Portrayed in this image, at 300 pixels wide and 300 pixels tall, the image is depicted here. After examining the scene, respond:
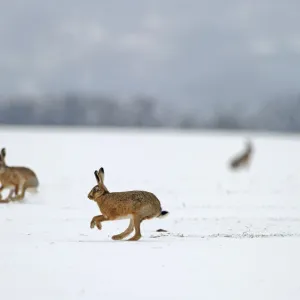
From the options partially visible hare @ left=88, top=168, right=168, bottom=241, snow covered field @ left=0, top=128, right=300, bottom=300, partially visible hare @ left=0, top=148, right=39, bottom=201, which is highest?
partially visible hare @ left=0, top=148, right=39, bottom=201

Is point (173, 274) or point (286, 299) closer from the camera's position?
point (286, 299)

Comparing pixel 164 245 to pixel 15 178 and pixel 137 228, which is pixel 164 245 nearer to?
pixel 137 228

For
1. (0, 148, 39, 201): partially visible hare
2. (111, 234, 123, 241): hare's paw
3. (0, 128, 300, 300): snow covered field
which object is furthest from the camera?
(0, 148, 39, 201): partially visible hare

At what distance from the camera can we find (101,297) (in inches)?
220

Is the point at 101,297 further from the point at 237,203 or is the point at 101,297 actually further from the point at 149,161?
the point at 149,161

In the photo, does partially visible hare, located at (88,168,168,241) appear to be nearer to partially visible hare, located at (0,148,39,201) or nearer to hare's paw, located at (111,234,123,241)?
hare's paw, located at (111,234,123,241)

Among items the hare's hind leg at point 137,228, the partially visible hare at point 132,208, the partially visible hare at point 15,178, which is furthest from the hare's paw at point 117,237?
the partially visible hare at point 15,178

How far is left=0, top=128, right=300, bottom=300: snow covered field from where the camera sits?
5852 millimetres

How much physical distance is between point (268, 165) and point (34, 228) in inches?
659

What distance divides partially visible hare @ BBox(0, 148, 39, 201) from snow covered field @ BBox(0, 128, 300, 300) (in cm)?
30

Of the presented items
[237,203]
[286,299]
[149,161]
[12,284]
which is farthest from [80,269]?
[149,161]

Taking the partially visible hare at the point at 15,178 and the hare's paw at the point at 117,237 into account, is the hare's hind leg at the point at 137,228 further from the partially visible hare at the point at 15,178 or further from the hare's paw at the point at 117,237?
the partially visible hare at the point at 15,178

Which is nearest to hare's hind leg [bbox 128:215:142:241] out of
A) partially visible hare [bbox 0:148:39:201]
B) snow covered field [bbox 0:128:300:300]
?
snow covered field [bbox 0:128:300:300]

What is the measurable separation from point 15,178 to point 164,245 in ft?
19.4
